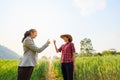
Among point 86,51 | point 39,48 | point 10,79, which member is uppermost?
point 86,51

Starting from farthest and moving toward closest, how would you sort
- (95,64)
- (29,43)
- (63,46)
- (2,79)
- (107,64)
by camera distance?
(95,64) < (107,64) < (63,46) < (2,79) < (29,43)

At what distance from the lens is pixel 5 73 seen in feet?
27.9

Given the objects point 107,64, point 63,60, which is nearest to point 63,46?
point 63,60

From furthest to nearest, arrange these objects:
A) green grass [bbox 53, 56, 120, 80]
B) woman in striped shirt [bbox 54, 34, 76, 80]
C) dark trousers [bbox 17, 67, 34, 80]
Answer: green grass [bbox 53, 56, 120, 80] → woman in striped shirt [bbox 54, 34, 76, 80] → dark trousers [bbox 17, 67, 34, 80]

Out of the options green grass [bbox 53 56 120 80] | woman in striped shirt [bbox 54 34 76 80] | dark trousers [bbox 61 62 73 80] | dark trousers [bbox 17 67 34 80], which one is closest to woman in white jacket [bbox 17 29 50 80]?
dark trousers [bbox 17 67 34 80]

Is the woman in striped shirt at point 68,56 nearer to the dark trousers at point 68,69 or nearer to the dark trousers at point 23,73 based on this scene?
the dark trousers at point 68,69

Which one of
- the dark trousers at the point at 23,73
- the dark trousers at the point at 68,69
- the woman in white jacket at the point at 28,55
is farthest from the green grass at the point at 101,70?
the dark trousers at the point at 23,73

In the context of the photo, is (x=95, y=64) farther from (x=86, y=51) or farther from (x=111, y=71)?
(x=86, y=51)

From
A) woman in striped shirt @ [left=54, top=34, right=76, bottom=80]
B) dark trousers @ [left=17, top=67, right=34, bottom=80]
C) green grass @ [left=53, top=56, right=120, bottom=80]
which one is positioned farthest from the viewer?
green grass @ [left=53, top=56, right=120, bottom=80]

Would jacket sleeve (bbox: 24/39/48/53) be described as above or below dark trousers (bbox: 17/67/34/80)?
above

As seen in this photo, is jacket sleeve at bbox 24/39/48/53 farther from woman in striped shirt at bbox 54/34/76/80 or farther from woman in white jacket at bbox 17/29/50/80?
woman in striped shirt at bbox 54/34/76/80

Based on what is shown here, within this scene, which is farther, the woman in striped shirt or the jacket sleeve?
the woman in striped shirt

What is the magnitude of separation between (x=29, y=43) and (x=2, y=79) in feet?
6.32

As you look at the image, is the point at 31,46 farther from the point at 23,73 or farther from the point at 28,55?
the point at 23,73
